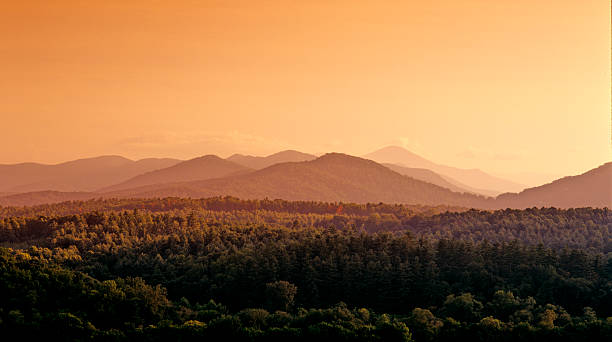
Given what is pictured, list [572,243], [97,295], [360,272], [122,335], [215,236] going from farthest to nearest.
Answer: [215,236]
[572,243]
[360,272]
[97,295]
[122,335]

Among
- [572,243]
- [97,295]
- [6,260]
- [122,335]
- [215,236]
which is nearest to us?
[122,335]

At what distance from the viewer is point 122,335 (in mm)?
76938

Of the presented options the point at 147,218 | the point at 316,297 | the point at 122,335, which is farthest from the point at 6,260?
the point at 147,218

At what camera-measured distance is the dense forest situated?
7700cm

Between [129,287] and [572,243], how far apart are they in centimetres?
8753

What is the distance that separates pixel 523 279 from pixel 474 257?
436 inches

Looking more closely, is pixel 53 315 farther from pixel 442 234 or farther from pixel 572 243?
pixel 442 234

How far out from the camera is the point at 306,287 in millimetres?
103938

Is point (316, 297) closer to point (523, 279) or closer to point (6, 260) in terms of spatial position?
point (523, 279)

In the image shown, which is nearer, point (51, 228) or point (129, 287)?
point (129, 287)

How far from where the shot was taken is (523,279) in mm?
99562

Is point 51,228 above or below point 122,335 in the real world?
above

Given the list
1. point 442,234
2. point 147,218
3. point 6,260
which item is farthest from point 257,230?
point 6,260

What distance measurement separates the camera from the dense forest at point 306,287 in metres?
77.0
